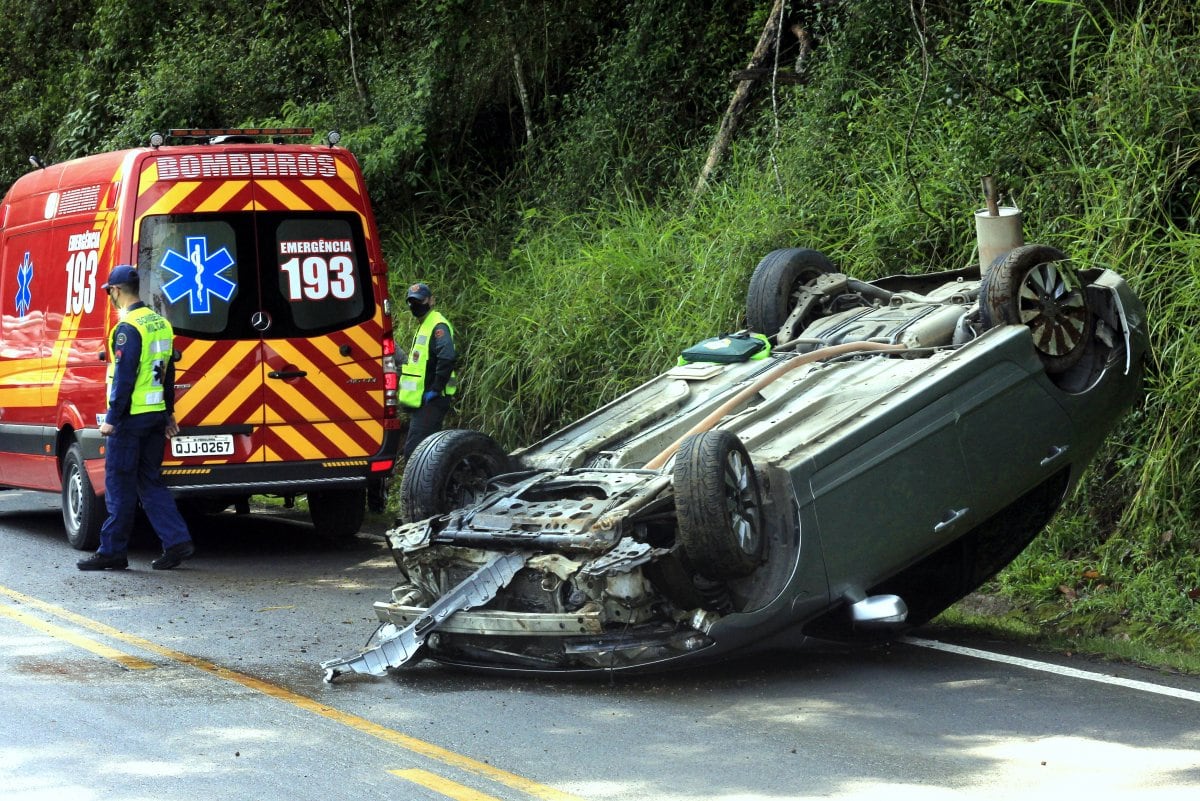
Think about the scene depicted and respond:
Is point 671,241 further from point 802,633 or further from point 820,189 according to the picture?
point 802,633

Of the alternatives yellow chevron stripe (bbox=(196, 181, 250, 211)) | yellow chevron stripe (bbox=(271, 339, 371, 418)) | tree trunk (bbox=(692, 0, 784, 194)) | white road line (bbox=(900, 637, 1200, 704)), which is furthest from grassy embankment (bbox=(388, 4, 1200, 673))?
yellow chevron stripe (bbox=(196, 181, 250, 211))

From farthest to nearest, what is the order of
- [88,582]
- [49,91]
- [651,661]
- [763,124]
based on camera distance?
[49,91] → [763,124] → [88,582] → [651,661]

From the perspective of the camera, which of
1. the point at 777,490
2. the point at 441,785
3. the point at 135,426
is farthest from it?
the point at 135,426

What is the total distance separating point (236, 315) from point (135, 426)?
974mm

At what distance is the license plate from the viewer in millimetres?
9609

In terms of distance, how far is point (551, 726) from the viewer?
5.59 metres

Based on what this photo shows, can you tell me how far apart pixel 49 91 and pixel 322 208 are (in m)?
14.3

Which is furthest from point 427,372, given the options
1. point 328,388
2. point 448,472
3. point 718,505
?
point 718,505

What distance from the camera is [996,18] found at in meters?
10.9

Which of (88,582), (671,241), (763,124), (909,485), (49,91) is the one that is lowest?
(88,582)

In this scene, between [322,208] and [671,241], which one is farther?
[671,241]

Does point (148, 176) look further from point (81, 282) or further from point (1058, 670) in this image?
point (1058, 670)

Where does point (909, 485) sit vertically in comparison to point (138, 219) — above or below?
below

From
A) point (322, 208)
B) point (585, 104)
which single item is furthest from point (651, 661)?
point (585, 104)
